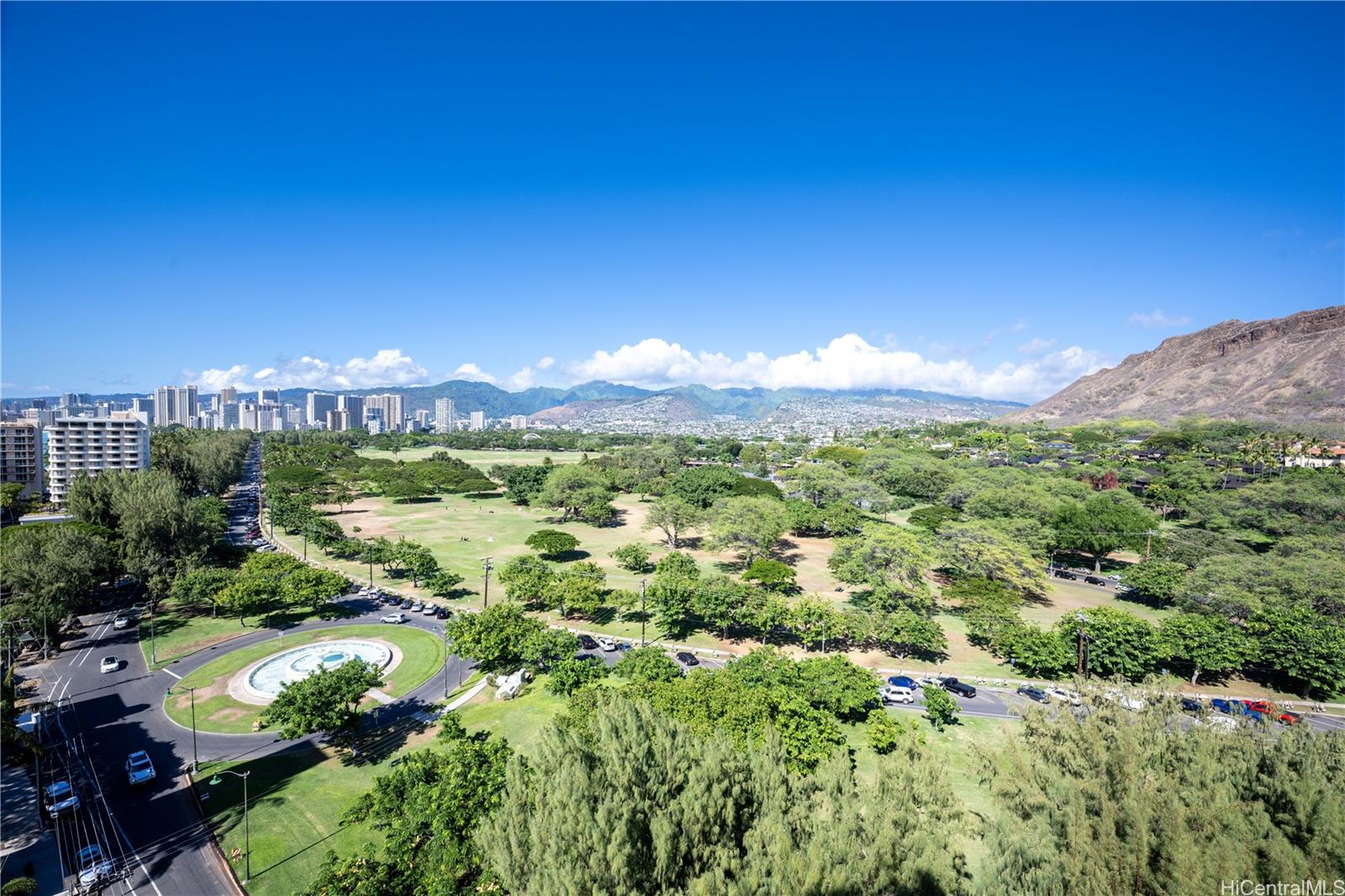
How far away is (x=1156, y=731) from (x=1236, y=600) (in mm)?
31298

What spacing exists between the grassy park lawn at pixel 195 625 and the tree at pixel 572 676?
86.8ft

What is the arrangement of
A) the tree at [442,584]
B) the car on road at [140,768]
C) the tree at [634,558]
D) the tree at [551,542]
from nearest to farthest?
the car on road at [140,768] → the tree at [442,584] → the tree at [634,558] → the tree at [551,542]

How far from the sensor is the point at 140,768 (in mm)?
26484

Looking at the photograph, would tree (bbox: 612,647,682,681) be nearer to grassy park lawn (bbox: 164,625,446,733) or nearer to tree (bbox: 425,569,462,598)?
grassy park lawn (bbox: 164,625,446,733)

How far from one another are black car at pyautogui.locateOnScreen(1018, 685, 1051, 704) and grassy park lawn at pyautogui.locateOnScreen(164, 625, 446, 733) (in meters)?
37.8

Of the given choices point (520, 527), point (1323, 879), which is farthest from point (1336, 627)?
point (520, 527)

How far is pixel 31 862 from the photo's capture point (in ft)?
69.8

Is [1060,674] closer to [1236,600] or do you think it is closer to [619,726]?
[1236,600]

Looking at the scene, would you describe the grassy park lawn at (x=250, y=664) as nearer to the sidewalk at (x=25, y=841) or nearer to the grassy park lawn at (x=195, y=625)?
the grassy park lawn at (x=195, y=625)

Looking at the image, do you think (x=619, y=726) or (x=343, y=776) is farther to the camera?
(x=343, y=776)

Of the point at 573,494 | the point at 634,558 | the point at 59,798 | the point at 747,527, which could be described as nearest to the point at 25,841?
the point at 59,798

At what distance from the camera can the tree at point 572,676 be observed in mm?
31094

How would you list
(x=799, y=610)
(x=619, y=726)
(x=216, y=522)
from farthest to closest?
1. (x=216, y=522)
2. (x=799, y=610)
3. (x=619, y=726)

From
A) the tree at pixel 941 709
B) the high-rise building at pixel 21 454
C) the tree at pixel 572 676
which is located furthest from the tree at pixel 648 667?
the high-rise building at pixel 21 454
